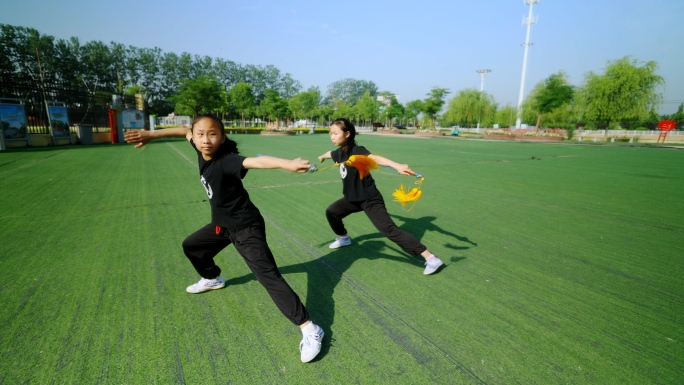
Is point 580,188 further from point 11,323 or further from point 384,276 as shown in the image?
point 11,323

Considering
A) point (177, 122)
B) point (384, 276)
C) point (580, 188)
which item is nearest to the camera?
point (384, 276)

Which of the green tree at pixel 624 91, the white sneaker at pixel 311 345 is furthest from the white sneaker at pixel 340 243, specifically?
the green tree at pixel 624 91

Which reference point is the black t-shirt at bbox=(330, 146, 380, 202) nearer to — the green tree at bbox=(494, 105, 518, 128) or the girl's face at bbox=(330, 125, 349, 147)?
the girl's face at bbox=(330, 125, 349, 147)

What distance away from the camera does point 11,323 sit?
9.29ft

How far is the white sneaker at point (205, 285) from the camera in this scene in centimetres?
336

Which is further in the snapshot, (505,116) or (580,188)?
(505,116)

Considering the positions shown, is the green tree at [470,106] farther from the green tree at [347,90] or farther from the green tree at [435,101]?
the green tree at [347,90]

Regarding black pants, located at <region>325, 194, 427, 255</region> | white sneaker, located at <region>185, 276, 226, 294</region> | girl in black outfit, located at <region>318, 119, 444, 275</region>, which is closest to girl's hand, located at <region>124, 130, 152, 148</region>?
white sneaker, located at <region>185, 276, 226, 294</region>

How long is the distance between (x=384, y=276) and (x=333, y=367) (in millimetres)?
1559

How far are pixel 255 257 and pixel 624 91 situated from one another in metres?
44.6

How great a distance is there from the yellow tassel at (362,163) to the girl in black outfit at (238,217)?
1.23m

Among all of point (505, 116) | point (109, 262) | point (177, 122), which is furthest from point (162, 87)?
point (109, 262)

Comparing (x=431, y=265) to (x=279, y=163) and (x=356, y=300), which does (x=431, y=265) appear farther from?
(x=279, y=163)

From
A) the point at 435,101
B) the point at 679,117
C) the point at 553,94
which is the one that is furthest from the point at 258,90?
the point at 679,117
